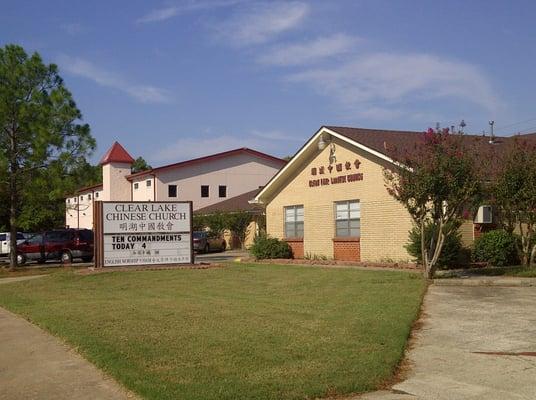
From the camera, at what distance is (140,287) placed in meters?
16.9

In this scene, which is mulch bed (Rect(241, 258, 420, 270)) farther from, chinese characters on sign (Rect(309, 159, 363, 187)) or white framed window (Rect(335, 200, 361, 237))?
Result: chinese characters on sign (Rect(309, 159, 363, 187))

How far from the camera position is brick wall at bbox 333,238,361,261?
23719 millimetres

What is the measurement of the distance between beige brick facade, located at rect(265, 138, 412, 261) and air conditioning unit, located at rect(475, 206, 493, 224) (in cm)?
225

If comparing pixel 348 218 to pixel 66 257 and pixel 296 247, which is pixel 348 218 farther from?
pixel 66 257

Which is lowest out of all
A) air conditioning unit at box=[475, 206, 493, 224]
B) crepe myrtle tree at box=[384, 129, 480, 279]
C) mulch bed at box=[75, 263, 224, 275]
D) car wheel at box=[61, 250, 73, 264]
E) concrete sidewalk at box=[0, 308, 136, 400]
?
concrete sidewalk at box=[0, 308, 136, 400]

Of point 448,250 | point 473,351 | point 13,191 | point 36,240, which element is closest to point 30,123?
point 13,191

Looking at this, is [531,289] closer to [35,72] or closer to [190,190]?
[35,72]

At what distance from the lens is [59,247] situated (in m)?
31.2

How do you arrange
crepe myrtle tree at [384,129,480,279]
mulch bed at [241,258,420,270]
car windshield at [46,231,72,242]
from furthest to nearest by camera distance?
car windshield at [46,231,72,242]
mulch bed at [241,258,420,270]
crepe myrtle tree at [384,129,480,279]

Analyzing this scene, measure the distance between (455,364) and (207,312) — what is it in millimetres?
4881

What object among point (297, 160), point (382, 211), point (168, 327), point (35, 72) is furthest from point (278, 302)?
point (35, 72)

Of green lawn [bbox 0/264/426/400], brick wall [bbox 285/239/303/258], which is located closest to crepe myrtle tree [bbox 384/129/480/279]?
green lawn [bbox 0/264/426/400]

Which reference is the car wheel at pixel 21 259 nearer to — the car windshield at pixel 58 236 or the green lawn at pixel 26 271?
the car windshield at pixel 58 236

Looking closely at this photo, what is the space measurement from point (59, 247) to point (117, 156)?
2458cm
